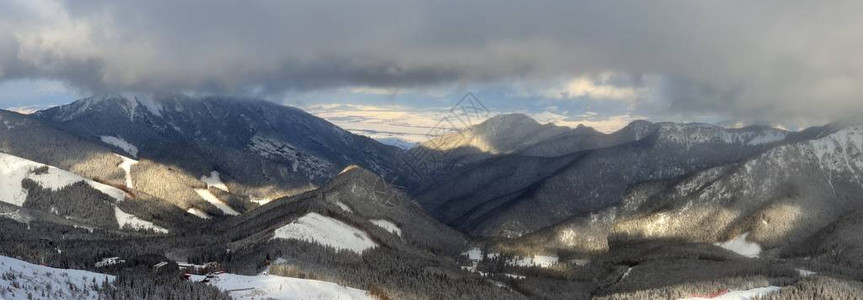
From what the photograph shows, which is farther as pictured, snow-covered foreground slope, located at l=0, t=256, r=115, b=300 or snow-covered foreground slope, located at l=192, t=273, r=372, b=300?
snow-covered foreground slope, located at l=192, t=273, r=372, b=300

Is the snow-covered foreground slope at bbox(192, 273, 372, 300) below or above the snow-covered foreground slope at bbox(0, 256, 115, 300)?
below

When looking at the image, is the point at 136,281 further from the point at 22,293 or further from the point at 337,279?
the point at 337,279

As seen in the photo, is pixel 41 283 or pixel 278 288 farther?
pixel 278 288

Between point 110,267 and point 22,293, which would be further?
point 110,267

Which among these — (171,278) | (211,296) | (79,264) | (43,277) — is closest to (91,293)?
(43,277)

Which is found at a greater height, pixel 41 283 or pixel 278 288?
pixel 41 283
